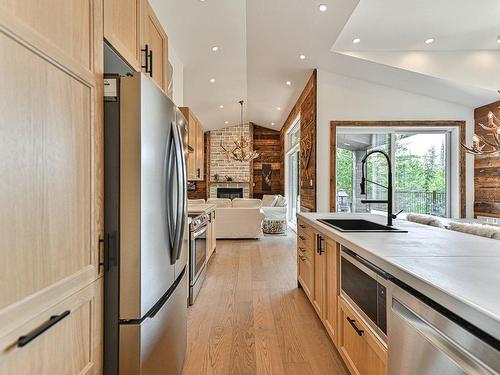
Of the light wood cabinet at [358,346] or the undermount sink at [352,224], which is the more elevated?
the undermount sink at [352,224]

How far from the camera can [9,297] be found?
0.69 metres

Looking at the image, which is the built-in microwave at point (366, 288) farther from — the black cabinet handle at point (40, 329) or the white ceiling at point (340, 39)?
the white ceiling at point (340, 39)

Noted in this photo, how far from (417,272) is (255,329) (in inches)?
69.8

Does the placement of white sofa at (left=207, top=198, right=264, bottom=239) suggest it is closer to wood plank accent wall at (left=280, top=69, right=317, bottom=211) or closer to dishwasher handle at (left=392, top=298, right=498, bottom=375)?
wood plank accent wall at (left=280, top=69, right=317, bottom=211)

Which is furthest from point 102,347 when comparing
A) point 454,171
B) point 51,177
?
point 454,171

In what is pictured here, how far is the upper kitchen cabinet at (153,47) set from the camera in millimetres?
1838

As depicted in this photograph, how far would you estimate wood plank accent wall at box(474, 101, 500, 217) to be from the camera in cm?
468

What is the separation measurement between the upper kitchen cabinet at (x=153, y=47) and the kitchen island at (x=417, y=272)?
1.68 metres

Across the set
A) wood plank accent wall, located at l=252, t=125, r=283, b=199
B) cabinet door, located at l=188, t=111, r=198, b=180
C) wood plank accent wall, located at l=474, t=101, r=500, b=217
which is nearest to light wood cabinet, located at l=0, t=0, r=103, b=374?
cabinet door, located at l=188, t=111, r=198, b=180

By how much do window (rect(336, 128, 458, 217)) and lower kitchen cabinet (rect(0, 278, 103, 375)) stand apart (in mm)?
4709

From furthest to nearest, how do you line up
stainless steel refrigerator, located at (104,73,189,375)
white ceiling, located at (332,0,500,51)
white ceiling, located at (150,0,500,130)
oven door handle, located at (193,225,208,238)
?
white ceiling, located at (150,0,500,130), white ceiling, located at (332,0,500,51), oven door handle, located at (193,225,208,238), stainless steel refrigerator, located at (104,73,189,375)

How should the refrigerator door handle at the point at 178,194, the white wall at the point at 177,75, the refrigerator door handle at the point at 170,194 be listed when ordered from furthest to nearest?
1. the white wall at the point at 177,75
2. the refrigerator door handle at the point at 178,194
3. the refrigerator door handle at the point at 170,194

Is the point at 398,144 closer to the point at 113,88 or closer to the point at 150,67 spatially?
the point at 150,67

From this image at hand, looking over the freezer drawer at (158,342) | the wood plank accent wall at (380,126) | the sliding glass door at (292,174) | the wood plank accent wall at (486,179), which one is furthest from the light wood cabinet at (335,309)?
the sliding glass door at (292,174)
